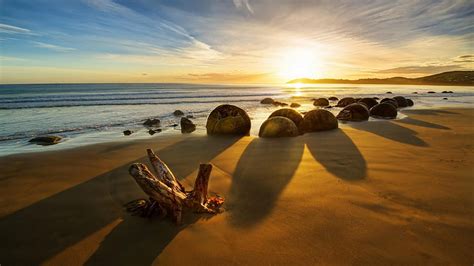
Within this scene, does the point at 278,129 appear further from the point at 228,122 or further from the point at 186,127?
the point at 186,127

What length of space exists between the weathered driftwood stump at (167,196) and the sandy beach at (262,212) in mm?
131

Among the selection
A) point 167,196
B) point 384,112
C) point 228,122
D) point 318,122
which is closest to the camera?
point 167,196

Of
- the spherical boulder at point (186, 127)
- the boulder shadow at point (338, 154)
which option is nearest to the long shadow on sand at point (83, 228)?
the boulder shadow at point (338, 154)

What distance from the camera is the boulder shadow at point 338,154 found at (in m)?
4.89

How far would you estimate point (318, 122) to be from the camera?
32.0 feet

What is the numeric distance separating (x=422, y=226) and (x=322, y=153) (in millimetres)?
3449

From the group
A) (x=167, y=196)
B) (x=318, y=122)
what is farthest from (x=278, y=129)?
(x=167, y=196)

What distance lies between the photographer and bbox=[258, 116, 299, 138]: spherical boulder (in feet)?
27.8

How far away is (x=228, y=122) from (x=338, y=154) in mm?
4172

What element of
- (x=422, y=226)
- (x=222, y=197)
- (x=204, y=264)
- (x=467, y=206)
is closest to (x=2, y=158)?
(x=222, y=197)

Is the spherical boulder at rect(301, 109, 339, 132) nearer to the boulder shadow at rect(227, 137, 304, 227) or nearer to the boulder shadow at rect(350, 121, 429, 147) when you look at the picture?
the boulder shadow at rect(350, 121, 429, 147)

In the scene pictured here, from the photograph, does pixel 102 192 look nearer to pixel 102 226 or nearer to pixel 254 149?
pixel 102 226

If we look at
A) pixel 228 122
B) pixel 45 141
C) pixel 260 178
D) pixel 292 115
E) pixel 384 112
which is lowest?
pixel 45 141

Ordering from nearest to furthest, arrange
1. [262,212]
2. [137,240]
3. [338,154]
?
[137,240], [262,212], [338,154]
